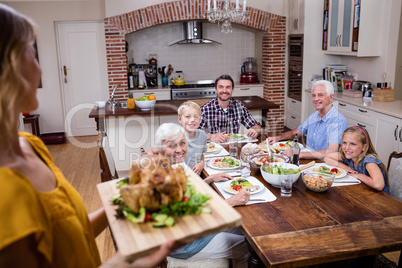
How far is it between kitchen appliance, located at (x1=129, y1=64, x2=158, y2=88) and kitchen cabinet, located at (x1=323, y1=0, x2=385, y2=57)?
3162mm

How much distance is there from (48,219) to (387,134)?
419cm

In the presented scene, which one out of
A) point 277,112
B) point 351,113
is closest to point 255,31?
point 277,112

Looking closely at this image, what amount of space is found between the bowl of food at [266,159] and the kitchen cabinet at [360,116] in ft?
Answer: 7.88

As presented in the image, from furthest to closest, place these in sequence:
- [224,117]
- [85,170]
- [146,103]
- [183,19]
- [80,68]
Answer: [80,68], [183,19], [85,170], [146,103], [224,117]

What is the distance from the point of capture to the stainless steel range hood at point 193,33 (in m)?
6.70

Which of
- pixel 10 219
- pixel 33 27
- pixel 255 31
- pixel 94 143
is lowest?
pixel 94 143

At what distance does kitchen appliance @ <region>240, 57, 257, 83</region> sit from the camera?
6969 millimetres

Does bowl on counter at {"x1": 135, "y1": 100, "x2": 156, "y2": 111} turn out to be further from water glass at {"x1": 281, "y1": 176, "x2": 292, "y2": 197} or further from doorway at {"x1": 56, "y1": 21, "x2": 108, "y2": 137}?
water glass at {"x1": 281, "y1": 176, "x2": 292, "y2": 197}

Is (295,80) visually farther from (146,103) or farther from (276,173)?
(276,173)

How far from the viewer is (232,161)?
2.58 meters

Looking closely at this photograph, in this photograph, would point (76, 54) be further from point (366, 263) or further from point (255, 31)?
point (366, 263)

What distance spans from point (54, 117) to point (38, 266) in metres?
6.26

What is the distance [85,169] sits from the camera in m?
5.05

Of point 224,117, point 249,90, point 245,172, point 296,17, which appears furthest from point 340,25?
point 245,172
